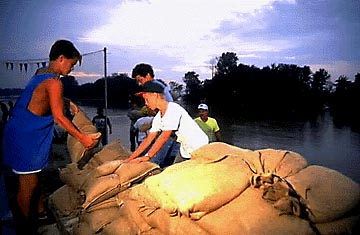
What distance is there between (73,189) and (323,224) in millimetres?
1471

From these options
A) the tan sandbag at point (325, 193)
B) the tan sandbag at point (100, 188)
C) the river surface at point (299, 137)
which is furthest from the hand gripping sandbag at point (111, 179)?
the river surface at point (299, 137)

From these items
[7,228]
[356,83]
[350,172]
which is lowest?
[7,228]

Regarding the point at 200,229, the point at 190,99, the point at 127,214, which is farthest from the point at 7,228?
the point at 190,99

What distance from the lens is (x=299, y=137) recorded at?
440 centimetres

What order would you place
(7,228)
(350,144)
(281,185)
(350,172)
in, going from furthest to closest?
(350,144) < (350,172) < (7,228) < (281,185)

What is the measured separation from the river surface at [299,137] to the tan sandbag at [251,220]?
152 centimetres

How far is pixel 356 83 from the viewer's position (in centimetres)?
275

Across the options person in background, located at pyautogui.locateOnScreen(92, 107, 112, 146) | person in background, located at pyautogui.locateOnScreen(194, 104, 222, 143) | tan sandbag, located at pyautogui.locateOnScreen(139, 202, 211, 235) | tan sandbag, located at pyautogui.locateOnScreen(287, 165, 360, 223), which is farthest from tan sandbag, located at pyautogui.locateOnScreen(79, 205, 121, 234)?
person in background, located at pyautogui.locateOnScreen(92, 107, 112, 146)

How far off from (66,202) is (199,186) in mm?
1137

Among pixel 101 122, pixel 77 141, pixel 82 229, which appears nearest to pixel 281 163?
pixel 82 229

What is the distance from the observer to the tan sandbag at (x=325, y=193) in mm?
1242

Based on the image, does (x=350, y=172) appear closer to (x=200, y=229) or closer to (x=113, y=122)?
(x=200, y=229)

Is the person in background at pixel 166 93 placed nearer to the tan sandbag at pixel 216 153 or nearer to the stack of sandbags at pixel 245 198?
the tan sandbag at pixel 216 153

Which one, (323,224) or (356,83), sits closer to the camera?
(323,224)
